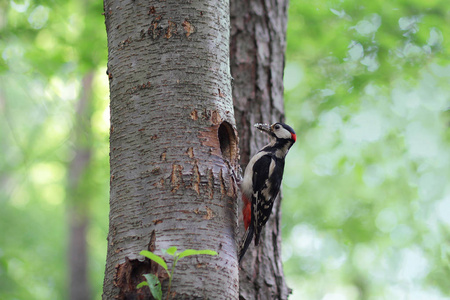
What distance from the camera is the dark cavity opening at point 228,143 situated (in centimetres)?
251

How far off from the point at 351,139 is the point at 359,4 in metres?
2.35

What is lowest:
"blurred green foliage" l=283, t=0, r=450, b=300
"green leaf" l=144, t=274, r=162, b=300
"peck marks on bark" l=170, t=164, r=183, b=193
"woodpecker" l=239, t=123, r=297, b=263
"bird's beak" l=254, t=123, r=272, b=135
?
"green leaf" l=144, t=274, r=162, b=300

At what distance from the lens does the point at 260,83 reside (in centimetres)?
367

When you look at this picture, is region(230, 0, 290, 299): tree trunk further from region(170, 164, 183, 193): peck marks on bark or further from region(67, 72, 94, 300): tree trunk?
region(67, 72, 94, 300): tree trunk

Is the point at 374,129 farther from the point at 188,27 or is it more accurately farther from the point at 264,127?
the point at 188,27

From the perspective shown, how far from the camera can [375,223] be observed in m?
8.20

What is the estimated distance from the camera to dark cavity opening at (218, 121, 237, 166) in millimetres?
2506

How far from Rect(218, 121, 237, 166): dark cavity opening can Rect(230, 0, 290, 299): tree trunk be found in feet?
3.07

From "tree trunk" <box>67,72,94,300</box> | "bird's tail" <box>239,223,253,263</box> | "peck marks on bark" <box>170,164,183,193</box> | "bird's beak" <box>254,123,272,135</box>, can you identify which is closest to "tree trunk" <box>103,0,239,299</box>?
"peck marks on bark" <box>170,164,183,193</box>

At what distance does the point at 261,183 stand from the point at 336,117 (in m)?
2.85

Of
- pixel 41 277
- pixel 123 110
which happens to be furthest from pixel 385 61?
pixel 41 277

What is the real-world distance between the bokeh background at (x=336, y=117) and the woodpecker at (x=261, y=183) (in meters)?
1.75

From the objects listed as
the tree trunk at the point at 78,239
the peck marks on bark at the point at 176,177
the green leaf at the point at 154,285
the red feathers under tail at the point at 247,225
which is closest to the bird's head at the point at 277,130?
the red feathers under tail at the point at 247,225

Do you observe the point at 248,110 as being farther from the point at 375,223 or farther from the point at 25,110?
the point at 25,110
